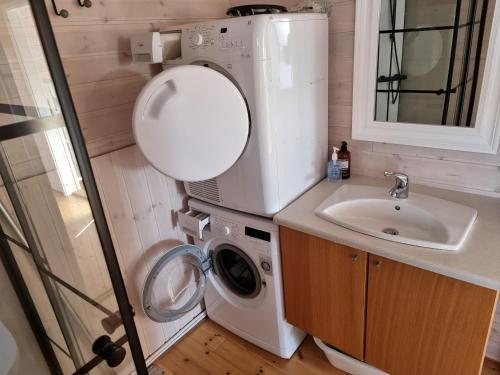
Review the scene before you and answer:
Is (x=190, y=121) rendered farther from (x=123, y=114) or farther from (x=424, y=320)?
(x=424, y=320)

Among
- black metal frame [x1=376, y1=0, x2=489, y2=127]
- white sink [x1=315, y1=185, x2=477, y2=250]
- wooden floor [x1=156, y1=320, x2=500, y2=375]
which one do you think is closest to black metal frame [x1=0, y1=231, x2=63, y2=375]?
wooden floor [x1=156, y1=320, x2=500, y2=375]

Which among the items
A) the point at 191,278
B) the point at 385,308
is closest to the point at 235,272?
the point at 191,278

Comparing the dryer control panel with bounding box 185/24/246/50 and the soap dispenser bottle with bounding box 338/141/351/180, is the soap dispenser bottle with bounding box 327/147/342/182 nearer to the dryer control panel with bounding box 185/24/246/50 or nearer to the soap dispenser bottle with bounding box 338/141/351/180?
the soap dispenser bottle with bounding box 338/141/351/180

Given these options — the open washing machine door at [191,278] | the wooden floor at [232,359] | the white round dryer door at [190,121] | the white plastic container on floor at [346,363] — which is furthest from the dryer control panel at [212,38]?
the wooden floor at [232,359]

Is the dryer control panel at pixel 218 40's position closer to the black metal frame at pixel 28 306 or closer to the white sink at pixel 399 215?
the white sink at pixel 399 215

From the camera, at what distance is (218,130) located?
148cm

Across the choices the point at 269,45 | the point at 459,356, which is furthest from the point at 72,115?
the point at 459,356

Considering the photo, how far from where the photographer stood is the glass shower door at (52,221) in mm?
936

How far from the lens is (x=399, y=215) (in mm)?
1654

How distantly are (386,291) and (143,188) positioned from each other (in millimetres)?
1265

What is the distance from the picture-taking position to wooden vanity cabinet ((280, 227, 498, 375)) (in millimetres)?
1240

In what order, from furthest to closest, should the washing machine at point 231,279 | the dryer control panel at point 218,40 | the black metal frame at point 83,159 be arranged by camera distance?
the washing machine at point 231,279 → the dryer control panel at point 218,40 → the black metal frame at point 83,159

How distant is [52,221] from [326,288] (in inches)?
46.2

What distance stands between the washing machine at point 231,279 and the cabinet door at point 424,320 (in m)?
0.51
